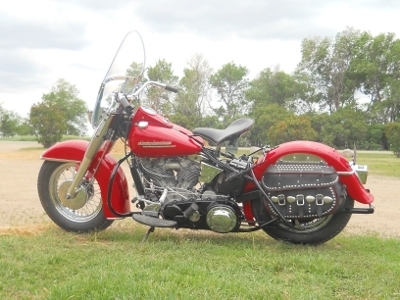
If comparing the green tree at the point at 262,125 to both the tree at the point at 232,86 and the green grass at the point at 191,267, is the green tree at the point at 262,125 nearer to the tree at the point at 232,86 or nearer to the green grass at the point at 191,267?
the tree at the point at 232,86

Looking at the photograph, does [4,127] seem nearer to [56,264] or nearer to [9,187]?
[9,187]

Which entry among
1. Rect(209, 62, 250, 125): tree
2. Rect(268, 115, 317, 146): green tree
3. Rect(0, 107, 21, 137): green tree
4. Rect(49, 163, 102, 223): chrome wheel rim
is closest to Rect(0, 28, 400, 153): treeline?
Rect(209, 62, 250, 125): tree

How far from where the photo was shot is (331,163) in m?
4.35

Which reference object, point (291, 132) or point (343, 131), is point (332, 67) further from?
point (291, 132)

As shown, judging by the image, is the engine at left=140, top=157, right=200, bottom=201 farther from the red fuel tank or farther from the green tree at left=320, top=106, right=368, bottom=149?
the green tree at left=320, top=106, right=368, bottom=149

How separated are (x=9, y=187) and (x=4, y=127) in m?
51.6

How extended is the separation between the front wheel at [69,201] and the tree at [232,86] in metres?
31.9

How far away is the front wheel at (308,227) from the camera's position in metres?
4.47

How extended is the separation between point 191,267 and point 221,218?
811 mm

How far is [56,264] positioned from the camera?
379cm

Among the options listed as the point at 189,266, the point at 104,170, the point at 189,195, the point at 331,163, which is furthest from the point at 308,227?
the point at 104,170

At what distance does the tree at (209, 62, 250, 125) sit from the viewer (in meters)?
37.7

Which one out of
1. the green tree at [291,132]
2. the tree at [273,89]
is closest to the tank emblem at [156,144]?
the green tree at [291,132]

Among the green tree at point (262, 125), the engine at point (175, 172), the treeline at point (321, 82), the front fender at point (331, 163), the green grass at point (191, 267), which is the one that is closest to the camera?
the green grass at point (191, 267)
